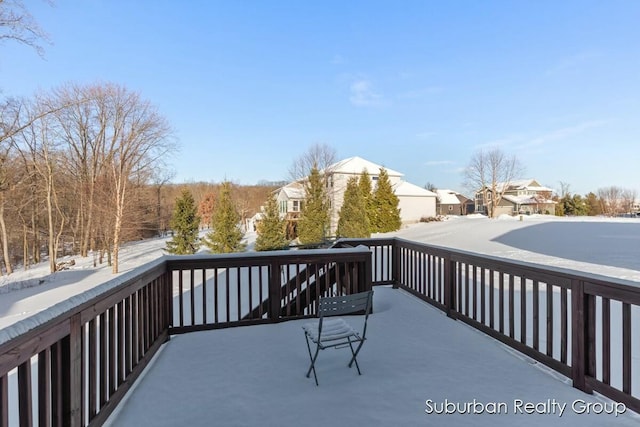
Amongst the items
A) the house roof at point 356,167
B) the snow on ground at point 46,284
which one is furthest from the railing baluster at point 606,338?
the house roof at point 356,167

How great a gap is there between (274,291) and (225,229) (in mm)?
16198

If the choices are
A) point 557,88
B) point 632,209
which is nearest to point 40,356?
point 557,88

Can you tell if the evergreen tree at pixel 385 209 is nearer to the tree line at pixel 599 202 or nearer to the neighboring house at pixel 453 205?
the tree line at pixel 599 202

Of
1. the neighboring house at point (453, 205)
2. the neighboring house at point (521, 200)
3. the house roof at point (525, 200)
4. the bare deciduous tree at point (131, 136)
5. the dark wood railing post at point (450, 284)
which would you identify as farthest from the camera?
the neighboring house at point (453, 205)

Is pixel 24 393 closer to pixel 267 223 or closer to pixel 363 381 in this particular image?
pixel 363 381

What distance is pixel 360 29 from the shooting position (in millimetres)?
11062

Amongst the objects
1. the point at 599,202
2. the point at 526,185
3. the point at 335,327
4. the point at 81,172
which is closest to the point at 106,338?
the point at 335,327

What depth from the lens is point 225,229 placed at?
64.1 feet

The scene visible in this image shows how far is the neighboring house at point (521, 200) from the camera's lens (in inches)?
1511

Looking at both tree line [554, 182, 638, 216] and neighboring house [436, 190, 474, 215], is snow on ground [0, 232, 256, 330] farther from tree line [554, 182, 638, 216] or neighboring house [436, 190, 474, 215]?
tree line [554, 182, 638, 216]

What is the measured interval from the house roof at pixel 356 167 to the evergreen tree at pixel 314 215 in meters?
6.90

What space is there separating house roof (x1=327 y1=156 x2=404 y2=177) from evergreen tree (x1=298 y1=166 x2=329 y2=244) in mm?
6904

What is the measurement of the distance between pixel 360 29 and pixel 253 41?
144 inches

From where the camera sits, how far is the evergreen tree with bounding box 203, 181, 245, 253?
63.8 ft
